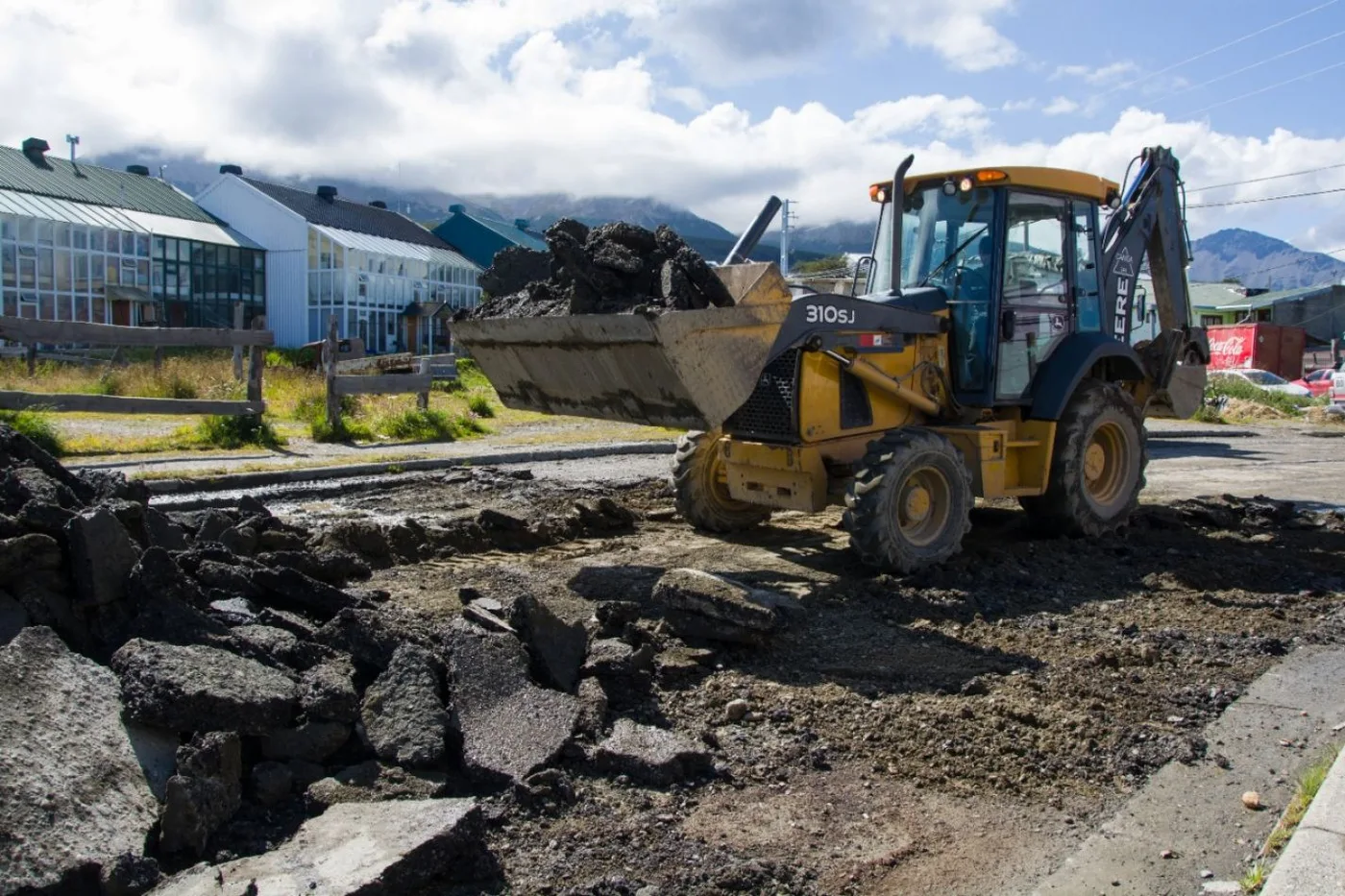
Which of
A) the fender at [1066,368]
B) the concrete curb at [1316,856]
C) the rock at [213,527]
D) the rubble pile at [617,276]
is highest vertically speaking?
the rubble pile at [617,276]

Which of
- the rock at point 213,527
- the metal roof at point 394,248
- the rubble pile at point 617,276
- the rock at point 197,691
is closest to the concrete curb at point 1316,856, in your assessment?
the rock at point 197,691

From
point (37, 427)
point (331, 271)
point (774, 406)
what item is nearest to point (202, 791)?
point (774, 406)

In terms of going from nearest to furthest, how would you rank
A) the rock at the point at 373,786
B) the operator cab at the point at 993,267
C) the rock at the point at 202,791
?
the rock at the point at 202,791 < the rock at the point at 373,786 < the operator cab at the point at 993,267

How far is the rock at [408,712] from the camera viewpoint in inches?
168

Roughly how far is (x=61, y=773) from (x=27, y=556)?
1563 millimetres

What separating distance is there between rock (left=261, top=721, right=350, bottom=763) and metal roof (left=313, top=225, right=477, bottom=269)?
43173 millimetres

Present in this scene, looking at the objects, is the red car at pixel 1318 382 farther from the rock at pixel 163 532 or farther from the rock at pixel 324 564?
the rock at pixel 163 532

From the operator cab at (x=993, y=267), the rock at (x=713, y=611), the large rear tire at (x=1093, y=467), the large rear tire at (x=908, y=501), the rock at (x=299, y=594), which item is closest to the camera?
the rock at (x=713, y=611)

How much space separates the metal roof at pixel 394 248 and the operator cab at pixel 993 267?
130 feet

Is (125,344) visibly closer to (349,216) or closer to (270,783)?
(270,783)

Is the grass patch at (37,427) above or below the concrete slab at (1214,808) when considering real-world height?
above

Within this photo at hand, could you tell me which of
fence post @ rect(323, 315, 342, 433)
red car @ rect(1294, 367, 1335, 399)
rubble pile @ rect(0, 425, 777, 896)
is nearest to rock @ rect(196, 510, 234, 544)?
rubble pile @ rect(0, 425, 777, 896)

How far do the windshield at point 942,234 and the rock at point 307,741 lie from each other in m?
5.89

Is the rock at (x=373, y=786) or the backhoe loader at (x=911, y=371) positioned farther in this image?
the backhoe loader at (x=911, y=371)
